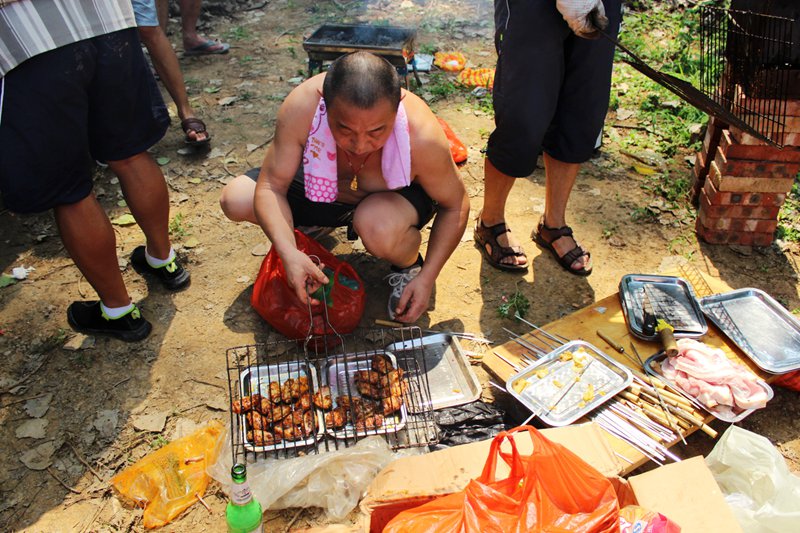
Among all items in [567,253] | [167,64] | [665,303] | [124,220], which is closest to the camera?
[665,303]

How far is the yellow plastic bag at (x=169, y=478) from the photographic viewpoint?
9.37 ft

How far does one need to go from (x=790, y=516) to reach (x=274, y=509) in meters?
2.23

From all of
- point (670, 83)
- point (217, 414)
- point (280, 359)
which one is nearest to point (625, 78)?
point (670, 83)

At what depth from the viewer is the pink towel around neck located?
3.24 metres

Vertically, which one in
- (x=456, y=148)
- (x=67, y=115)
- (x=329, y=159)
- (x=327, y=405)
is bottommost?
(x=456, y=148)

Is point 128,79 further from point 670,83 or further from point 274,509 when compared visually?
point 670,83

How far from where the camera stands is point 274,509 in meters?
2.82

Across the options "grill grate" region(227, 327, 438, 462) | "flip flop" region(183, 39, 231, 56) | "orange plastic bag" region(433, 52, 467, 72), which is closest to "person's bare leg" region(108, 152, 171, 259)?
"grill grate" region(227, 327, 438, 462)

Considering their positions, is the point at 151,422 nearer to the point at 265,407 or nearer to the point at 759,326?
the point at 265,407

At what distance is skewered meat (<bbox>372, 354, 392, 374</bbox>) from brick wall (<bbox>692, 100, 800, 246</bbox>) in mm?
2817

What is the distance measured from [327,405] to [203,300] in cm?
144

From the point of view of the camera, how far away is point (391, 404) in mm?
3125

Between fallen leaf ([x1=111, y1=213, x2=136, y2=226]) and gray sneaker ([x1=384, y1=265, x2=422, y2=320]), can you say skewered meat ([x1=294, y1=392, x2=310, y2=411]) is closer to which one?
gray sneaker ([x1=384, y1=265, x2=422, y2=320])

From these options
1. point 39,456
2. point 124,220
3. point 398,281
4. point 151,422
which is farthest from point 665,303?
point 124,220
